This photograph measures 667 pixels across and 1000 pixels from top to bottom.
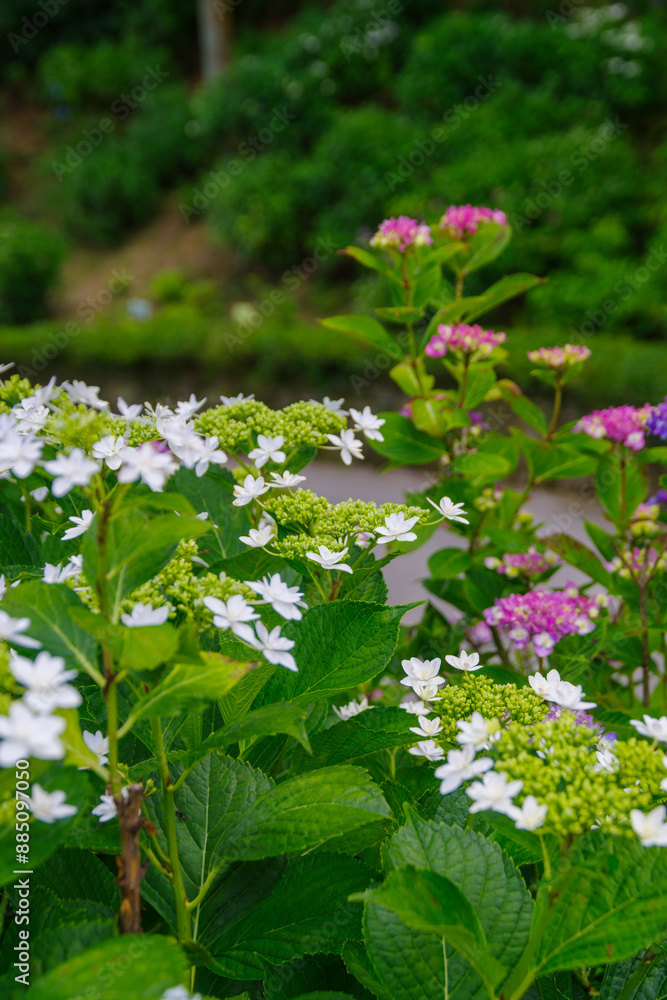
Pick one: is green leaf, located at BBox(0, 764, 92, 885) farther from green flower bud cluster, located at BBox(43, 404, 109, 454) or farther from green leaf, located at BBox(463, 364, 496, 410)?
green leaf, located at BBox(463, 364, 496, 410)

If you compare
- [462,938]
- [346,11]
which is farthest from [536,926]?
[346,11]

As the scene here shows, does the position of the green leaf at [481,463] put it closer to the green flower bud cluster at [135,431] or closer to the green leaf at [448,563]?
the green leaf at [448,563]

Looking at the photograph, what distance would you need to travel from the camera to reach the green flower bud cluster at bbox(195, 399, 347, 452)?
1030 mm

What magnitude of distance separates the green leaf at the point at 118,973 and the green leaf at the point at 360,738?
0.30 meters

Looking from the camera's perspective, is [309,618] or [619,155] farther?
[619,155]

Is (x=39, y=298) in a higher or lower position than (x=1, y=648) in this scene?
lower

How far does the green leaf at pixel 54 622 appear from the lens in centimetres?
59

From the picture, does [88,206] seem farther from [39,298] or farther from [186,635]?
[186,635]

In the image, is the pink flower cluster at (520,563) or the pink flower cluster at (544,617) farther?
the pink flower cluster at (520,563)

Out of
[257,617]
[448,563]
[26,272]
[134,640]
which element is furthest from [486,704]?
[26,272]

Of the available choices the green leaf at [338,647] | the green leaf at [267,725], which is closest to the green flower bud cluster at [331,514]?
the green leaf at [338,647]

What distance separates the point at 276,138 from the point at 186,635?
8985 millimetres

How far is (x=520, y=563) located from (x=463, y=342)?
1.35 feet

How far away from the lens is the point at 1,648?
0.62m
